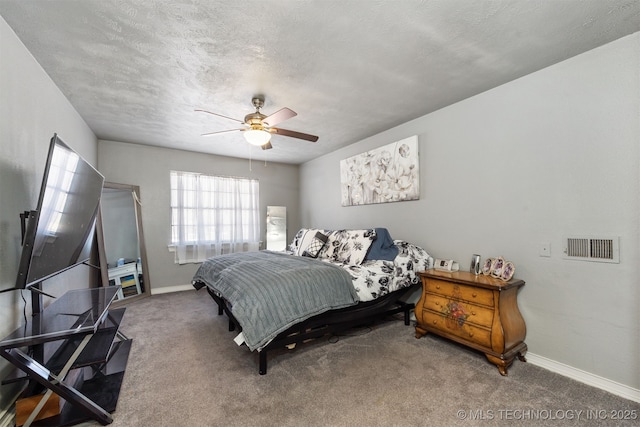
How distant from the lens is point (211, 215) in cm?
486

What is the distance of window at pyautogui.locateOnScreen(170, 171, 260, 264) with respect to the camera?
458cm

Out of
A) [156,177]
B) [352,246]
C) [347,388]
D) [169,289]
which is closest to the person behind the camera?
[347,388]

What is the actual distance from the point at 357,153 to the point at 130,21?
3.12 metres

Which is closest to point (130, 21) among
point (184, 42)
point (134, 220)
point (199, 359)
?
point (184, 42)

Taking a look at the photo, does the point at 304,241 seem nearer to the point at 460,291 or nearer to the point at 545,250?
the point at 460,291

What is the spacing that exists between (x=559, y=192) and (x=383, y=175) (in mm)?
1914

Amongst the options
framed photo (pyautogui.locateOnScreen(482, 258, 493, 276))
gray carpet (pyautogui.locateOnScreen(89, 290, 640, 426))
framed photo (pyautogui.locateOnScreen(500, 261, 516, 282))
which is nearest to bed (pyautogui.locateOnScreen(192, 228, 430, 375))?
gray carpet (pyautogui.locateOnScreen(89, 290, 640, 426))

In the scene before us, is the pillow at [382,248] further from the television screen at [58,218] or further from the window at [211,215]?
the window at [211,215]

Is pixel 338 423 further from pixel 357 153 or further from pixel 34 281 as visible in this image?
pixel 357 153

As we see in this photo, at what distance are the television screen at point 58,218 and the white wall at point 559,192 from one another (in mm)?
3280

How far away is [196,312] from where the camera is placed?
3.49 m

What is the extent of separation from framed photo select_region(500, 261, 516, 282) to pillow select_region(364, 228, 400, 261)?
1.05 meters

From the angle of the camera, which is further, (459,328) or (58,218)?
(459,328)

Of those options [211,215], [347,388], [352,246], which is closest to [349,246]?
[352,246]
